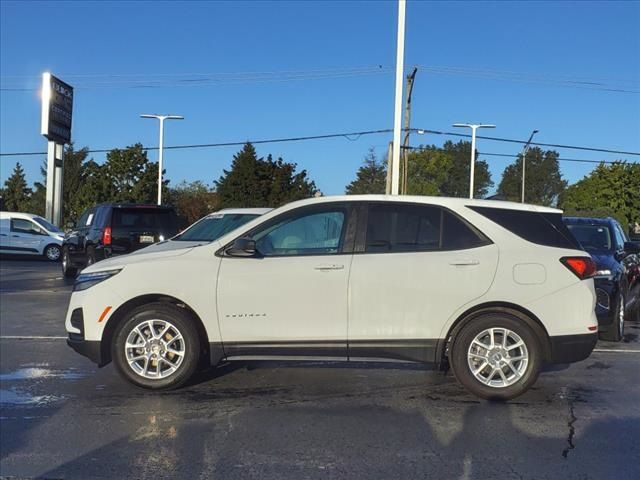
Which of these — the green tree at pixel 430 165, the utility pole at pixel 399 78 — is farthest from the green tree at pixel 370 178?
the utility pole at pixel 399 78

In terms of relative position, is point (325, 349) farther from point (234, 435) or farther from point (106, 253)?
point (106, 253)

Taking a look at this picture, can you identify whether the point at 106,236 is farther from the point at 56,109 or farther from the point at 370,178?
the point at 370,178

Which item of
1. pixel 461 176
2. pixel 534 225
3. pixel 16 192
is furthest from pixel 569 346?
pixel 461 176

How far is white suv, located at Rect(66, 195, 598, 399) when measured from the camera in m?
5.75

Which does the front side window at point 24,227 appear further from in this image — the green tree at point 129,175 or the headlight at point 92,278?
the green tree at point 129,175

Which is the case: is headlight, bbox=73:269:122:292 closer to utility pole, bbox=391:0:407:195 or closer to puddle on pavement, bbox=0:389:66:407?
puddle on pavement, bbox=0:389:66:407

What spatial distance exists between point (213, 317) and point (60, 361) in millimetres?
2530

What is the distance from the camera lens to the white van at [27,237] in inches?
928

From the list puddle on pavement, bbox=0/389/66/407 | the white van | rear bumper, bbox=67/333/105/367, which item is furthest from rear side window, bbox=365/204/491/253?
the white van

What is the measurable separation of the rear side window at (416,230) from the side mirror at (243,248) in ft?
3.28

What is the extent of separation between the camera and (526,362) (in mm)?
5785

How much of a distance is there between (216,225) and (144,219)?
449cm

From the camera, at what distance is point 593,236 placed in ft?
32.7

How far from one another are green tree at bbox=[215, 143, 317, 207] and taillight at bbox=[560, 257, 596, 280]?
41.0 metres
